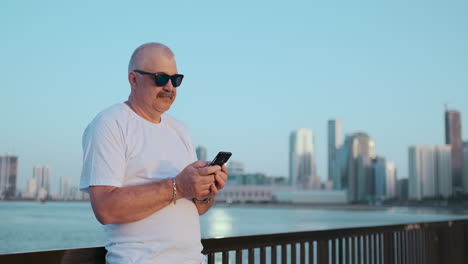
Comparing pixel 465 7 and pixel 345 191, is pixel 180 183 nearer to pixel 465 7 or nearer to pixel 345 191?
pixel 465 7

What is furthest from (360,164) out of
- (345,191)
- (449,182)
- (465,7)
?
(465,7)

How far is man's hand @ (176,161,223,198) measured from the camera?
141cm

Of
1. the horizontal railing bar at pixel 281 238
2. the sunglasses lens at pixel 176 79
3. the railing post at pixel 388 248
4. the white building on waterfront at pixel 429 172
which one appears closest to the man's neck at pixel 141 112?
the sunglasses lens at pixel 176 79

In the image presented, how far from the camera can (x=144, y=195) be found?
1.40m

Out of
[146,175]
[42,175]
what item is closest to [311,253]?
[146,175]

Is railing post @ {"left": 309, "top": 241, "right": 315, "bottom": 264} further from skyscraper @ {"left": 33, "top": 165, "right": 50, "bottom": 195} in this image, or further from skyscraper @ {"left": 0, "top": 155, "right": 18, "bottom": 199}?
skyscraper @ {"left": 33, "top": 165, "right": 50, "bottom": 195}

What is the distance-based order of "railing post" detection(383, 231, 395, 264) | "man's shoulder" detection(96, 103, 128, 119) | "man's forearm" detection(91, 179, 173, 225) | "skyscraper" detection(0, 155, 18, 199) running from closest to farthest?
"man's forearm" detection(91, 179, 173, 225), "man's shoulder" detection(96, 103, 128, 119), "railing post" detection(383, 231, 395, 264), "skyscraper" detection(0, 155, 18, 199)

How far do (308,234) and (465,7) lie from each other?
149 feet

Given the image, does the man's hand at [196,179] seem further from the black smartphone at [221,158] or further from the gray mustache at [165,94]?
the gray mustache at [165,94]

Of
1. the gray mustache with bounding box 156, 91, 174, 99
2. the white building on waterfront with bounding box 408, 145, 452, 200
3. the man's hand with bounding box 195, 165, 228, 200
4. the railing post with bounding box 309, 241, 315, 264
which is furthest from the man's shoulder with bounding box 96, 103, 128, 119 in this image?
the white building on waterfront with bounding box 408, 145, 452, 200

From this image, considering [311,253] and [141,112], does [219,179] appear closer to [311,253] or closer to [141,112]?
[141,112]

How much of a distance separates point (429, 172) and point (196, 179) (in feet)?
406

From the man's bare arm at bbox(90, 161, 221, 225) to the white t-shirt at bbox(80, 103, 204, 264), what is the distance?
0.03 metres

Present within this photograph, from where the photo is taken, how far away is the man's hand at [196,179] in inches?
55.6
